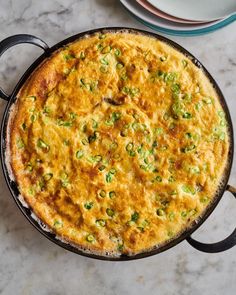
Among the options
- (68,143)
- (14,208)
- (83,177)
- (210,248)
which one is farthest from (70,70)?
(210,248)

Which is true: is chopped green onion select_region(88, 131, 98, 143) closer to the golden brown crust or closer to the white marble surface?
the golden brown crust

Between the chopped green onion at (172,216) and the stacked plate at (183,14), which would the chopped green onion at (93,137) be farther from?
the stacked plate at (183,14)

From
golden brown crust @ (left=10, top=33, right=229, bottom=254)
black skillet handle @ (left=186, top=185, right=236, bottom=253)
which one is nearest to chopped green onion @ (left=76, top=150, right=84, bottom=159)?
golden brown crust @ (left=10, top=33, right=229, bottom=254)

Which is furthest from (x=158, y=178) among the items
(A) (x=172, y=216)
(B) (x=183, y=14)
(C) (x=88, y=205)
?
(B) (x=183, y=14)

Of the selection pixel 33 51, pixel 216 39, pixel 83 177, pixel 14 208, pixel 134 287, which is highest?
pixel 216 39

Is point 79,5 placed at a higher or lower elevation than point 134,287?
higher

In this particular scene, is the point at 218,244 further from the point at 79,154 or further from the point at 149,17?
the point at 149,17

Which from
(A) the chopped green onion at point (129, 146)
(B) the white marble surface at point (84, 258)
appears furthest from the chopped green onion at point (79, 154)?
(B) the white marble surface at point (84, 258)

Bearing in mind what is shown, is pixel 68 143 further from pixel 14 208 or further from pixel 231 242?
pixel 231 242
